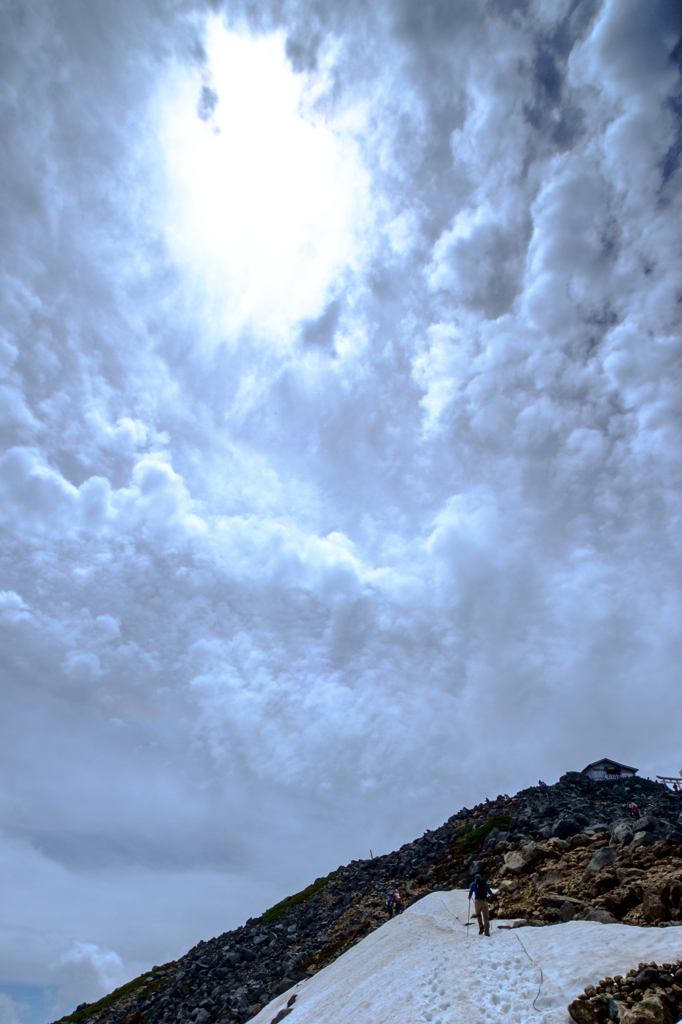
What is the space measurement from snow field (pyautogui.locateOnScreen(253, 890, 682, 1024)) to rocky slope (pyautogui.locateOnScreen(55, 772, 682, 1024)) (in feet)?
8.11

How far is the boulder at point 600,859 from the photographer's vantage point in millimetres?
27172

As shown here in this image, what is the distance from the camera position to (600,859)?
90.3ft

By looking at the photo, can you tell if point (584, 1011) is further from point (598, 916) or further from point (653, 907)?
point (598, 916)

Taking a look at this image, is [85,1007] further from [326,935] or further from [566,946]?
[566,946]

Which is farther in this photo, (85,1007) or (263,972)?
(85,1007)

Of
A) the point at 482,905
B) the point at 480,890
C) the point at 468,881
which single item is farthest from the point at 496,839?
the point at 480,890

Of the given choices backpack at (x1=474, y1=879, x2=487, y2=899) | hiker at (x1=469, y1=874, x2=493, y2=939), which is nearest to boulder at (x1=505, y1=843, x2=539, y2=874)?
hiker at (x1=469, y1=874, x2=493, y2=939)

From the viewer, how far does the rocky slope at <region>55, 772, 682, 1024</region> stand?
25.2 metres

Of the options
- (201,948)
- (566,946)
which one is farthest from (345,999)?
(201,948)

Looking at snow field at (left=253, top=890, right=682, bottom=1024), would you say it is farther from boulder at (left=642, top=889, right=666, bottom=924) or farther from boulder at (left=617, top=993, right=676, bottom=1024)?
boulder at (left=617, top=993, right=676, bottom=1024)

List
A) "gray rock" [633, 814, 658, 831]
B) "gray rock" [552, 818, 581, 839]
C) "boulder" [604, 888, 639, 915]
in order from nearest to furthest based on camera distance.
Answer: "boulder" [604, 888, 639, 915] < "gray rock" [633, 814, 658, 831] < "gray rock" [552, 818, 581, 839]

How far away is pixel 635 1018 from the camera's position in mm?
13570

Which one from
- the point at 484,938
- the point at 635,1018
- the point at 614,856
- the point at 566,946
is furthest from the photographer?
the point at 614,856

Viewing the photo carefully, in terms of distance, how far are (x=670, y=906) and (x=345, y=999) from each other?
694 inches
